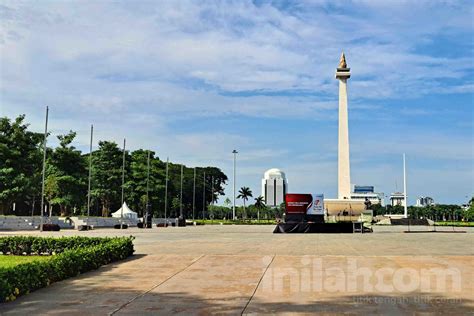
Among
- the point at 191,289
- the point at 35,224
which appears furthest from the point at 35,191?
the point at 191,289

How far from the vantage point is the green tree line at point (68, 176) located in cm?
4725

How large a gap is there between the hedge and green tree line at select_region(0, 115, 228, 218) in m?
30.4

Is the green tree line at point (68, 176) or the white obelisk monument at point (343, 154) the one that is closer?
the green tree line at point (68, 176)

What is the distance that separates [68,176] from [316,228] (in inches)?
1184

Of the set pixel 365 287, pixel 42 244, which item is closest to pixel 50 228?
pixel 42 244

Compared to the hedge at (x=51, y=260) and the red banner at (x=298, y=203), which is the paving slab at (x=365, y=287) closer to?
the hedge at (x=51, y=260)

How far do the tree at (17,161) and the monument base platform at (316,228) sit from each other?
81.9 feet

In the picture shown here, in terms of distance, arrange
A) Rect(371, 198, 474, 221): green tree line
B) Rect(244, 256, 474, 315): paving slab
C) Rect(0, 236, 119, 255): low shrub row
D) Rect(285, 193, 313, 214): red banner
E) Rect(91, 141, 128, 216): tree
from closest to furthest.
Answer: Rect(244, 256, 474, 315): paving slab → Rect(0, 236, 119, 255): low shrub row → Rect(285, 193, 313, 214): red banner → Rect(91, 141, 128, 216): tree → Rect(371, 198, 474, 221): green tree line

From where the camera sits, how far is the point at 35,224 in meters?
46.0

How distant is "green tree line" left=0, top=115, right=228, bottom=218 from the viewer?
47250 millimetres

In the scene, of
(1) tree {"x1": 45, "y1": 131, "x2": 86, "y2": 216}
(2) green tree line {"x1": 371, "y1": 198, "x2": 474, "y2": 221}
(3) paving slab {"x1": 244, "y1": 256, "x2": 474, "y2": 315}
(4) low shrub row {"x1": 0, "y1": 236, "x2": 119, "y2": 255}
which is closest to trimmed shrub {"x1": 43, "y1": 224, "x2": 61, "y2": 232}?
(1) tree {"x1": 45, "y1": 131, "x2": 86, "y2": 216}

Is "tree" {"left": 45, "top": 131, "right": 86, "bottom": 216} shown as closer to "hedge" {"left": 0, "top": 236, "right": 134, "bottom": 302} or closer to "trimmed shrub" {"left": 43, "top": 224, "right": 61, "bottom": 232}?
"trimmed shrub" {"left": 43, "top": 224, "right": 61, "bottom": 232}

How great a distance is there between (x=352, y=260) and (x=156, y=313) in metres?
9.17

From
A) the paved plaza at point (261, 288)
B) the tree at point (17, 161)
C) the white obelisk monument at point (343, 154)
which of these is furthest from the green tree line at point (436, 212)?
the paved plaza at point (261, 288)
